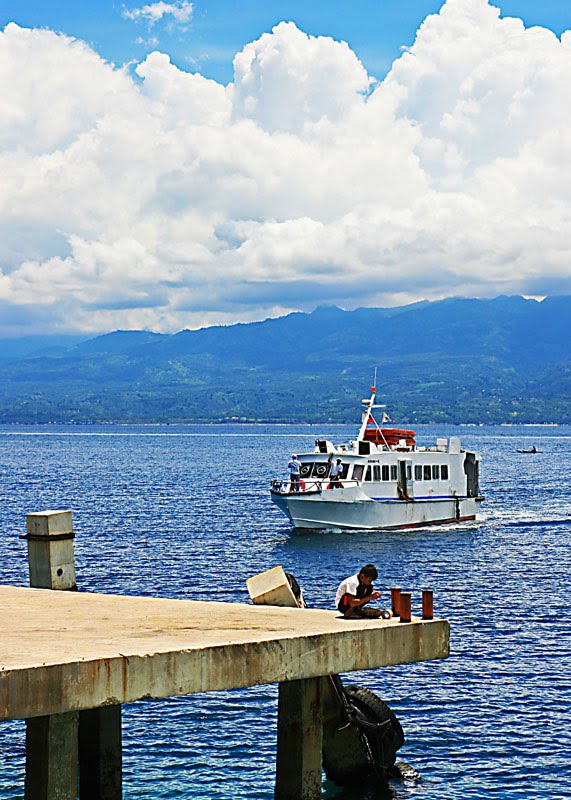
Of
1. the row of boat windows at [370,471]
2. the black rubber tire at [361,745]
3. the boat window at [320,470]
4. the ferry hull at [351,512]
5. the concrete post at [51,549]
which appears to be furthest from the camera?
the ferry hull at [351,512]

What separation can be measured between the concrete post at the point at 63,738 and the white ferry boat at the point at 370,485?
3912 centimetres

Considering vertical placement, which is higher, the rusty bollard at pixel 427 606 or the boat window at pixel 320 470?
the boat window at pixel 320 470

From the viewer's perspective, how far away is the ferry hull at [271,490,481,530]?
6425cm

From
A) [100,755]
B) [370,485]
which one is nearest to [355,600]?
[100,755]

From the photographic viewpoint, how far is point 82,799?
64.5 ft

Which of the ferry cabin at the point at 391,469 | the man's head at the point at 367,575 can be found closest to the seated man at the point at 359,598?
the man's head at the point at 367,575

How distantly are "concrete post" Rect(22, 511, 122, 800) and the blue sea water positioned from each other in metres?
2.49

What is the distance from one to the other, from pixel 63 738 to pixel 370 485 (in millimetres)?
48324

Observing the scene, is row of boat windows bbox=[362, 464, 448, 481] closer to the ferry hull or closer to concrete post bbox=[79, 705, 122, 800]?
the ferry hull

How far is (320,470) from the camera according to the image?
64.3m

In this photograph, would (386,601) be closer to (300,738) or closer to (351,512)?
(351,512)

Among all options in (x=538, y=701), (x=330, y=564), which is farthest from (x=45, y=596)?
(x=330, y=564)

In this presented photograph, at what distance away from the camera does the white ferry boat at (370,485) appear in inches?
2517

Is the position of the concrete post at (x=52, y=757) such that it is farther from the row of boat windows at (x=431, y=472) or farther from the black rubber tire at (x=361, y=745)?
the row of boat windows at (x=431, y=472)
